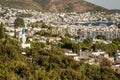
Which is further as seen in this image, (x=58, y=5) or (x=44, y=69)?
(x=58, y=5)

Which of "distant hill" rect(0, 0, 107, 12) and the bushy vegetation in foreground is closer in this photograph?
the bushy vegetation in foreground

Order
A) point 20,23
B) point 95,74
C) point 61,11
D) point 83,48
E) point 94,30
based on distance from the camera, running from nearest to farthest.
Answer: point 95,74 → point 83,48 → point 20,23 → point 94,30 → point 61,11

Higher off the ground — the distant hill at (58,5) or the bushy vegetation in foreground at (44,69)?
the bushy vegetation in foreground at (44,69)

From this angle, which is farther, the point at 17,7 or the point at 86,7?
the point at 86,7

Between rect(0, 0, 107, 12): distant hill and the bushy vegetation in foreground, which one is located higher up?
the bushy vegetation in foreground

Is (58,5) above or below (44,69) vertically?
below

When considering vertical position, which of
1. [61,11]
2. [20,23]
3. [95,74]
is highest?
[95,74]

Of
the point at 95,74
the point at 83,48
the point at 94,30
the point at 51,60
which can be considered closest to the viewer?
the point at 95,74

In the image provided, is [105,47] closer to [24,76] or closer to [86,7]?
[24,76]

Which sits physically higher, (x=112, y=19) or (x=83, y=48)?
(x=83, y=48)

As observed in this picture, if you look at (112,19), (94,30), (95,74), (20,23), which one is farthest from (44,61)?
(112,19)

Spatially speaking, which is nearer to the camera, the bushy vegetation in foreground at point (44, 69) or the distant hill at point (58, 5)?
the bushy vegetation in foreground at point (44, 69)
